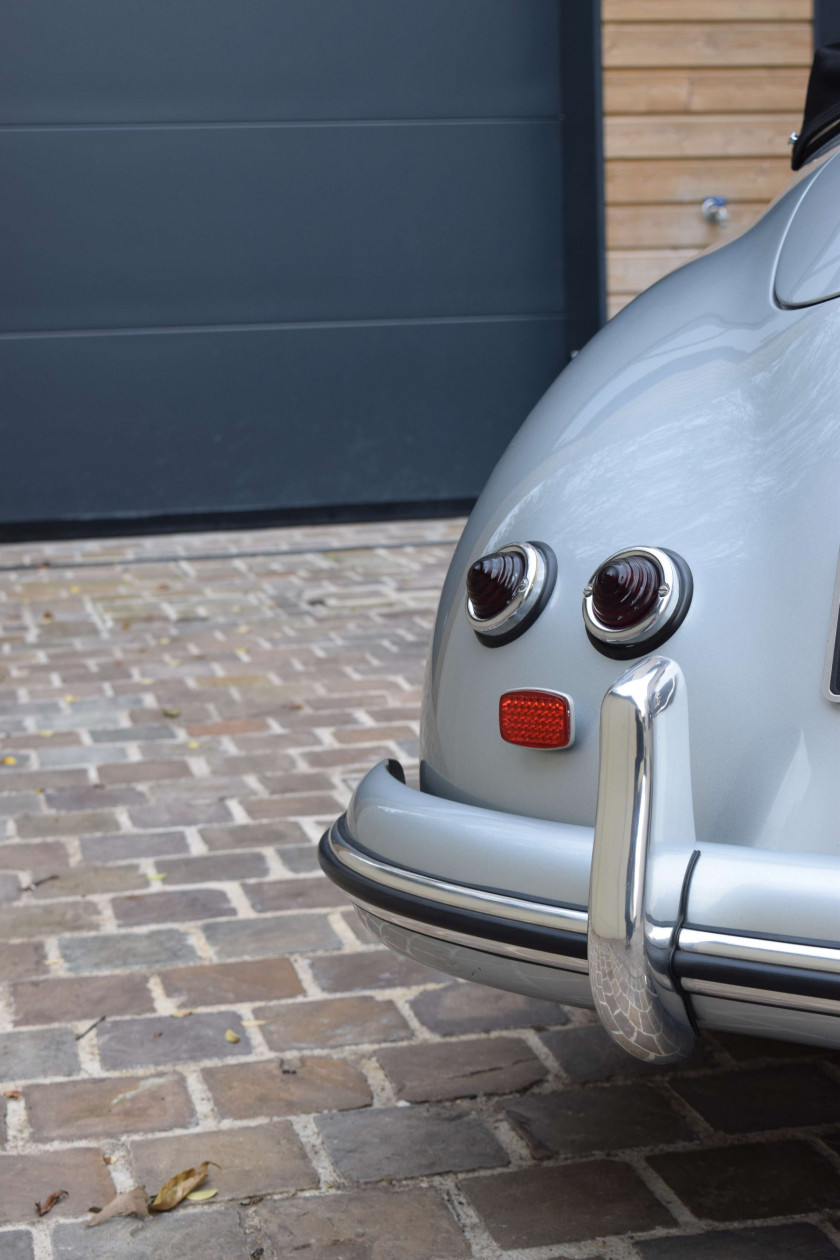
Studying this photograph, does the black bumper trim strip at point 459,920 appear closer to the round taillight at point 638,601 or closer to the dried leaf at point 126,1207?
the round taillight at point 638,601

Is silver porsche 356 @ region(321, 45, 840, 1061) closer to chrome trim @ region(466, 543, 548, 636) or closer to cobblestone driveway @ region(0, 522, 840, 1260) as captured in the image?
chrome trim @ region(466, 543, 548, 636)

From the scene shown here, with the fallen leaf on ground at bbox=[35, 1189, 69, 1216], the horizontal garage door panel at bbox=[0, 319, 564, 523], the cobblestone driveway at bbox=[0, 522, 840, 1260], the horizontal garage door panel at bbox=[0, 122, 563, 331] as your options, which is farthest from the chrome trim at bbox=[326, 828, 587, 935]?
the horizontal garage door panel at bbox=[0, 122, 563, 331]

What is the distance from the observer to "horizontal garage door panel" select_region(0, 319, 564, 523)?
893 cm

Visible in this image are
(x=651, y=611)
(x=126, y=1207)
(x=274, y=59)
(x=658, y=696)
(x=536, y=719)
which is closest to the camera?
(x=658, y=696)

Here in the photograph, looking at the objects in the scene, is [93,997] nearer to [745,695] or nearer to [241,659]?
[745,695]

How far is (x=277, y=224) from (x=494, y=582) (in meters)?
7.67

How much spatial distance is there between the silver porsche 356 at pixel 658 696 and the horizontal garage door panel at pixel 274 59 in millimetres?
7518

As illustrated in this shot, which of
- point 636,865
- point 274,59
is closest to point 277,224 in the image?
point 274,59

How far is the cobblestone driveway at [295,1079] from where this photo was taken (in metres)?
2.02

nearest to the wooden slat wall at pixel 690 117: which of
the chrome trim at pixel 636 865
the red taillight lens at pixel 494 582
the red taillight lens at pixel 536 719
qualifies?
the red taillight lens at pixel 494 582

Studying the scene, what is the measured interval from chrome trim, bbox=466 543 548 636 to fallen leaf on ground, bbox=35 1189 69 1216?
107cm

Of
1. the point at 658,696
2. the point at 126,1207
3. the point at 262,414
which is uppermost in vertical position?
the point at 658,696

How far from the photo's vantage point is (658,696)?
159 centimetres

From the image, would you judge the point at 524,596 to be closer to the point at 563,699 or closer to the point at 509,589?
the point at 509,589
